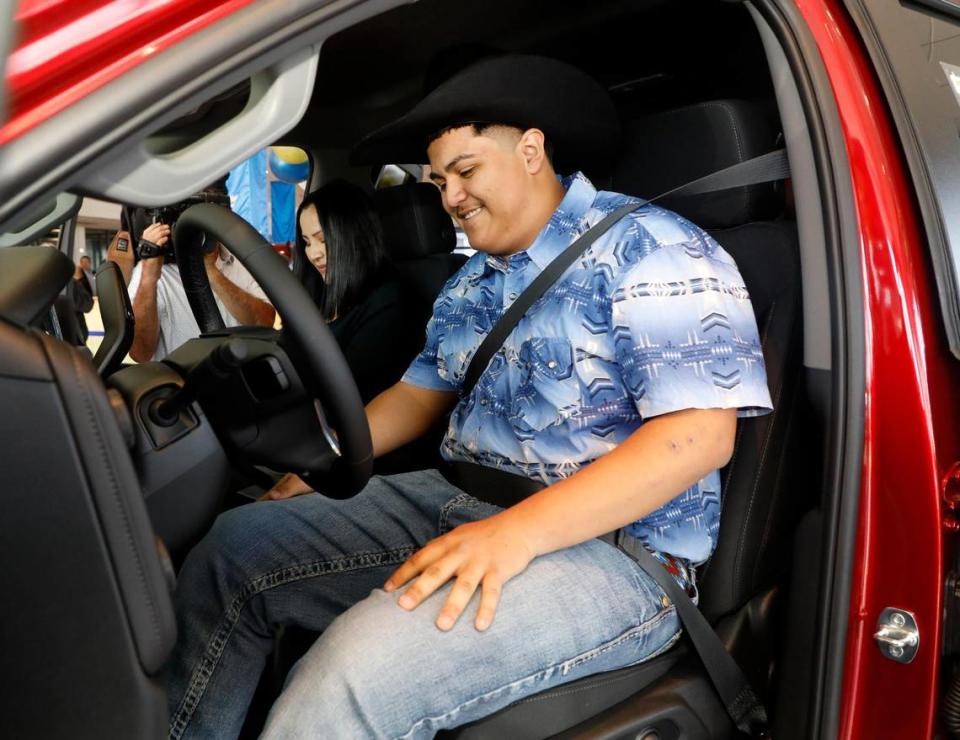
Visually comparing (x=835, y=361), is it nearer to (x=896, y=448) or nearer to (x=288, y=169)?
(x=896, y=448)

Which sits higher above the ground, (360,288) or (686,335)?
(360,288)

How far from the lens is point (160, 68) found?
591mm

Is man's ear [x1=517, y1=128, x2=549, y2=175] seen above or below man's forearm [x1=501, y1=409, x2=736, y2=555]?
above

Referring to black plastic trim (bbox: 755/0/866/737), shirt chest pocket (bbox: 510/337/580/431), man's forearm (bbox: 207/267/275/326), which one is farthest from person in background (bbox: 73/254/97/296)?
black plastic trim (bbox: 755/0/866/737)

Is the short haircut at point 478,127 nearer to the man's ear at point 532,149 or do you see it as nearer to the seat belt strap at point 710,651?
the man's ear at point 532,149

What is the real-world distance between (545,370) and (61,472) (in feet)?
2.52

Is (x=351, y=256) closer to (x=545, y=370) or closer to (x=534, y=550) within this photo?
(x=545, y=370)

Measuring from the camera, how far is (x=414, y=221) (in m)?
2.35

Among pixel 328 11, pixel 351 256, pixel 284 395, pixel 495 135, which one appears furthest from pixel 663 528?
pixel 351 256

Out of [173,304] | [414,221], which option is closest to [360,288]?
[414,221]

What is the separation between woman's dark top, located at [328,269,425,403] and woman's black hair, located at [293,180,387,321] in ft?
0.16

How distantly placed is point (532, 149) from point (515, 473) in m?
0.56

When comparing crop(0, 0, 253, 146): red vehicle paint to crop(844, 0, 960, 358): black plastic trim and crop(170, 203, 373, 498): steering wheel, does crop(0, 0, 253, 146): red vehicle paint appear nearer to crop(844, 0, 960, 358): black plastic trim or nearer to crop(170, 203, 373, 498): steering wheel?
crop(170, 203, 373, 498): steering wheel

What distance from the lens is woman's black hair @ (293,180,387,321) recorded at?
2264 mm
